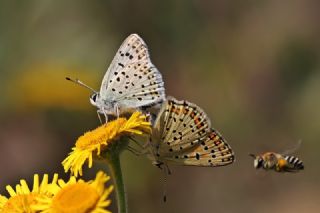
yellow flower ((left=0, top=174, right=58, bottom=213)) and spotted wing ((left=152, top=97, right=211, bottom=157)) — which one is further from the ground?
spotted wing ((left=152, top=97, right=211, bottom=157))

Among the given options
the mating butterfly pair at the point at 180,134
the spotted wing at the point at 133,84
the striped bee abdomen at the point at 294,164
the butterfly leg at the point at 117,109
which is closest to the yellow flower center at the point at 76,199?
the mating butterfly pair at the point at 180,134

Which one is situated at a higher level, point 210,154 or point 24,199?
point 210,154

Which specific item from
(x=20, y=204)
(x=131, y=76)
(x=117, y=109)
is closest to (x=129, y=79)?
(x=131, y=76)

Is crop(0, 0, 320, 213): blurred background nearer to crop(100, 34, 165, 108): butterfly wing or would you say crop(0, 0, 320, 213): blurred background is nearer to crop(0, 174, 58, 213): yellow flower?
crop(100, 34, 165, 108): butterfly wing

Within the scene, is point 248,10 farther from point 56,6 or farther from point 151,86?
point 151,86

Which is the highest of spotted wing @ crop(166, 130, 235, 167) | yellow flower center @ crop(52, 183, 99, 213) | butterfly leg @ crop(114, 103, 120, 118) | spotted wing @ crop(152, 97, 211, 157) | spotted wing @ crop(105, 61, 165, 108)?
spotted wing @ crop(105, 61, 165, 108)

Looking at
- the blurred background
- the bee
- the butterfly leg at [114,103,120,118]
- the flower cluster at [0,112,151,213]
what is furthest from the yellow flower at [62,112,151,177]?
the blurred background

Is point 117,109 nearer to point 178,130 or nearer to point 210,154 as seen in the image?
point 178,130
